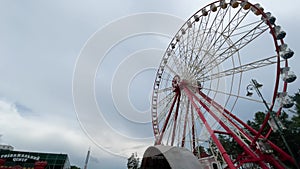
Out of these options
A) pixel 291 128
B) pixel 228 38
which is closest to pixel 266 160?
pixel 228 38

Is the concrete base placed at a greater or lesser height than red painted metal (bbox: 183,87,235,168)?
lesser

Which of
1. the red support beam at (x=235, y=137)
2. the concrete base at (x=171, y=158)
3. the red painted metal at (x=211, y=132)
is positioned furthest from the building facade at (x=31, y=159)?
the red support beam at (x=235, y=137)

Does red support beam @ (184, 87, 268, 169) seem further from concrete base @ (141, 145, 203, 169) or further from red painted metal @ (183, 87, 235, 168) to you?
concrete base @ (141, 145, 203, 169)

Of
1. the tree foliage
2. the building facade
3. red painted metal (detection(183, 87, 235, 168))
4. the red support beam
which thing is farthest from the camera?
the building facade

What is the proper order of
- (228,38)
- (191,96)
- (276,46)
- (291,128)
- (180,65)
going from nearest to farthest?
(276,46) → (228,38) → (191,96) → (180,65) → (291,128)

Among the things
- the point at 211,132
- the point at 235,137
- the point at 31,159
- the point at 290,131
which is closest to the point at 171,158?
the point at 211,132

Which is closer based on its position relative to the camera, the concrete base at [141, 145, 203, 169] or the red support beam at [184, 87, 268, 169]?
the concrete base at [141, 145, 203, 169]

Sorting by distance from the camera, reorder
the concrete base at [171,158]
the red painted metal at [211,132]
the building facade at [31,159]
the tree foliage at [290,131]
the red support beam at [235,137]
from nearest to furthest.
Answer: the red painted metal at [211,132] < the concrete base at [171,158] < the red support beam at [235,137] < the tree foliage at [290,131] < the building facade at [31,159]

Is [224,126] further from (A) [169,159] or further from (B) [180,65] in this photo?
(B) [180,65]

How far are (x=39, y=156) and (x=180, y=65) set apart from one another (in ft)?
99.6

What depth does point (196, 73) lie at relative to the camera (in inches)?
605

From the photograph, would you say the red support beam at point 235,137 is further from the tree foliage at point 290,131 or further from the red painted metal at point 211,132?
the tree foliage at point 290,131

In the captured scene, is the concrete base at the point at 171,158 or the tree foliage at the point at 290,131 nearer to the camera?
the concrete base at the point at 171,158

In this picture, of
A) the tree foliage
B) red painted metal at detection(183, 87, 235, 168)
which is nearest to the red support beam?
red painted metal at detection(183, 87, 235, 168)
